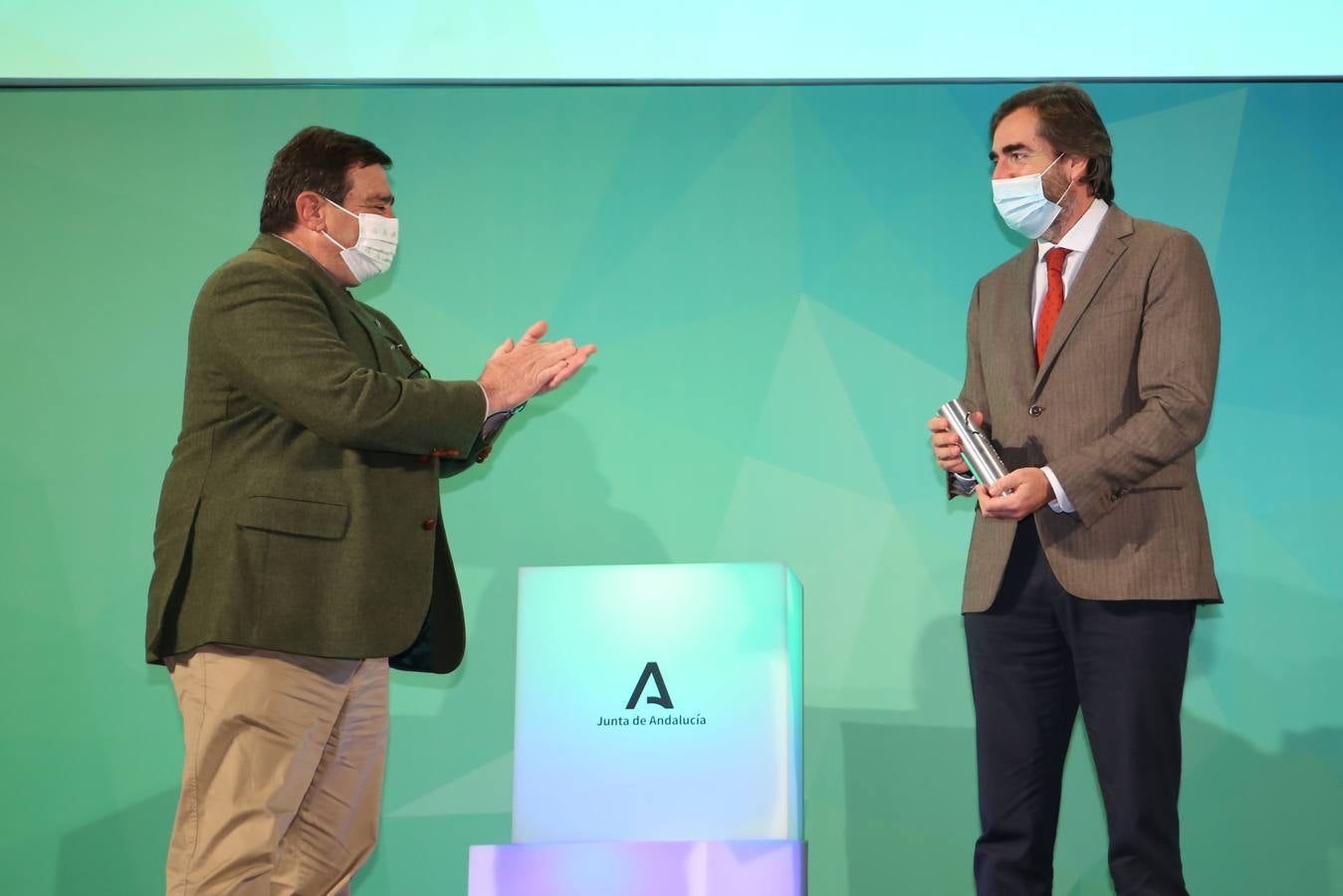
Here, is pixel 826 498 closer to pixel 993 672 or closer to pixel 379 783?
pixel 993 672

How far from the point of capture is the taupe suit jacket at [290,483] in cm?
196

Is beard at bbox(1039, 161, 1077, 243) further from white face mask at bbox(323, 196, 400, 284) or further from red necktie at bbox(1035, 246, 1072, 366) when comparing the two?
white face mask at bbox(323, 196, 400, 284)

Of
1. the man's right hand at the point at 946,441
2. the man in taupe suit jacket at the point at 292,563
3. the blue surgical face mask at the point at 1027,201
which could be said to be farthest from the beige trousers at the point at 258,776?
the blue surgical face mask at the point at 1027,201

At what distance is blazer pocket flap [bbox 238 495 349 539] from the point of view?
77.4 inches

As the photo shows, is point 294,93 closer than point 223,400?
No

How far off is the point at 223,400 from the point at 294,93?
5.44 feet

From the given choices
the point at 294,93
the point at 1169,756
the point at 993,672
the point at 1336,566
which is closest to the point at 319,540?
the point at 993,672

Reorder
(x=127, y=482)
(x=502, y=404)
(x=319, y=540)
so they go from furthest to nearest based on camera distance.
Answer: (x=127, y=482) → (x=502, y=404) → (x=319, y=540)

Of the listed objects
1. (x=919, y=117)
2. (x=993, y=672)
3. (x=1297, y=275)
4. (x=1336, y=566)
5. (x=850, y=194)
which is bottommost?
(x=993, y=672)

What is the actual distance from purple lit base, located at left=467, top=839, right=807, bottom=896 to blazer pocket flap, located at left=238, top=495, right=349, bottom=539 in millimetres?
626

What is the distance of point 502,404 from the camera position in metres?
2.22

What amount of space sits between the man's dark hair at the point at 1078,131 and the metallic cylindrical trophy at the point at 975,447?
0.52m

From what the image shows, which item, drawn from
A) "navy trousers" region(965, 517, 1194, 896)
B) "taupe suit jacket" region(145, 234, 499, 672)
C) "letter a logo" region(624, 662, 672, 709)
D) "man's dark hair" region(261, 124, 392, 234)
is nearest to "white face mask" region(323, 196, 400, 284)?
"man's dark hair" region(261, 124, 392, 234)

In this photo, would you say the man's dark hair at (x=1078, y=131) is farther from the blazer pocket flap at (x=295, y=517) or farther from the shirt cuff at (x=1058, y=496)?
the blazer pocket flap at (x=295, y=517)
